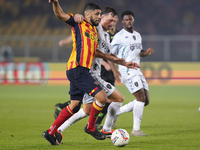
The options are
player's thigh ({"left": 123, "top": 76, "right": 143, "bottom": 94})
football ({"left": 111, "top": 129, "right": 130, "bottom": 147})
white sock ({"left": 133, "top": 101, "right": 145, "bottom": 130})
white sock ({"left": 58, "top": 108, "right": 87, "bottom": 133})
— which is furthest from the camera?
player's thigh ({"left": 123, "top": 76, "right": 143, "bottom": 94})

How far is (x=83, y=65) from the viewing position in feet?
15.5

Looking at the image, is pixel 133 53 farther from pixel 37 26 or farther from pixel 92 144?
pixel 37 26

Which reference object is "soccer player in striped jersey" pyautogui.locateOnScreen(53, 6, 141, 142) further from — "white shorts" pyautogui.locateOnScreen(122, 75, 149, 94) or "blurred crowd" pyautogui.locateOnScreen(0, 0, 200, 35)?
"blurred crowd" pyautogui.locateOnScreen(0, 0, 200, 35)

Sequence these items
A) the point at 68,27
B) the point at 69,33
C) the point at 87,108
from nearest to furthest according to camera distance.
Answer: the point at 87,108, the point at 69,33, the point at 68,27

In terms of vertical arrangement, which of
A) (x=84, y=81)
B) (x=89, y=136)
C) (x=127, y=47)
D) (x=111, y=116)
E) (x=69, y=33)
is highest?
(x=69, y=33)

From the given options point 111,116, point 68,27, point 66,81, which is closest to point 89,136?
point 111,116

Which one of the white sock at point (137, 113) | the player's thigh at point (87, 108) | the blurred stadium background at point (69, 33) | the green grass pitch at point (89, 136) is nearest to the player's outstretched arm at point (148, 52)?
the white sock at point (137, 113)

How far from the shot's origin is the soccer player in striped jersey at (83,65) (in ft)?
15.3

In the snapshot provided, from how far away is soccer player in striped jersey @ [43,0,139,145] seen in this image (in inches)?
183

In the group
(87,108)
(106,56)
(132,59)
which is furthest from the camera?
(132,59)

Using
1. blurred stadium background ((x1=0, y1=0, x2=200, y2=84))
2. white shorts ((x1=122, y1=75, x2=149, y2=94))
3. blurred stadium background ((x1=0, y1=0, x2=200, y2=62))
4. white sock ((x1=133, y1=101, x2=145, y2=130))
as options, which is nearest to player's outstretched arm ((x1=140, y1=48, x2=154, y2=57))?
white shorts ((x1=122, y1=75, x2=149, y2=94))

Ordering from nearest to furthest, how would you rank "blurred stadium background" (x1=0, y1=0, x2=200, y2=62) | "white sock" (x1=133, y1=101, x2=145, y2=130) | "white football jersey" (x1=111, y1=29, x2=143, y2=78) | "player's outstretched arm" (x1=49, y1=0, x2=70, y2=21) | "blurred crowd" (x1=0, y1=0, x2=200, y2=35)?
1. "player's outstretched arm" (x1=49, y1=0, x2=70, y2=21)
2. "white sock" (x1=133, y1=101, x2=145, y2=130)
3. "white football jersey" (x1=111, y1=29, x2=143, y2=78)
4. "blurred stadium background" (x1=0, y1=0, x2=200, y2=62)
5. "blurred crowd" (x1=0, y1=0, x2=200, y2=35)

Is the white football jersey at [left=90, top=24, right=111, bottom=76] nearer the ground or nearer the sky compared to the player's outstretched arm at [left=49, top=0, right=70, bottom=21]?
nearer the ground

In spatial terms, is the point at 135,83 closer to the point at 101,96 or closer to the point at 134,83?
the point at 134,83
